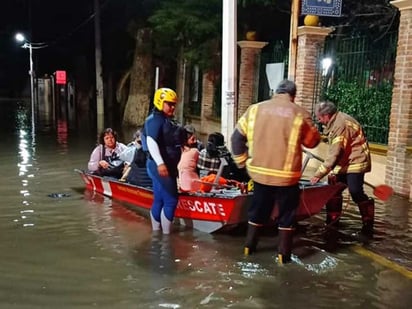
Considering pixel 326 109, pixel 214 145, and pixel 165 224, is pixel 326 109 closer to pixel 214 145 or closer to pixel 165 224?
pixel 214 145

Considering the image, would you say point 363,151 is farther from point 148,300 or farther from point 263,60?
point 263,60

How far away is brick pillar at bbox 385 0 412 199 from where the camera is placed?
9.74 m

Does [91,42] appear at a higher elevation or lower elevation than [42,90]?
higher

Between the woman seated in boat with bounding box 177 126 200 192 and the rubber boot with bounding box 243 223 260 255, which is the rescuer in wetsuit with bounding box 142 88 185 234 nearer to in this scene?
the woman seated in boat with bounding box 177 126 200 192

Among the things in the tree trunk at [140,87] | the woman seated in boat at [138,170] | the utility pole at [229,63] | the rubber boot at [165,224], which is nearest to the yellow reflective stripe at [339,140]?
the rubber boot at [165,224]

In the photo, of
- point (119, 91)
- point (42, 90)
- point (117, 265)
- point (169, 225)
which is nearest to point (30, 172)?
point (169, 225)

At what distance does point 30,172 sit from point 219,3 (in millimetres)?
8585

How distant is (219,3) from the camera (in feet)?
59.5

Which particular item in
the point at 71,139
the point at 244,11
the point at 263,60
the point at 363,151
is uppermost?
the point at 244,11

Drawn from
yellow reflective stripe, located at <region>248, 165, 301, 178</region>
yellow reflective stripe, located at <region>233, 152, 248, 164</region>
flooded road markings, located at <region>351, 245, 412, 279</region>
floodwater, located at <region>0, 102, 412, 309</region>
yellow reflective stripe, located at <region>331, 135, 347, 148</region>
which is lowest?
floodwater, located at <region>0, 102, 412, 309</region>

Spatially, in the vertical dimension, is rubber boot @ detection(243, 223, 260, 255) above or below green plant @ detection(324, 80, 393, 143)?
below

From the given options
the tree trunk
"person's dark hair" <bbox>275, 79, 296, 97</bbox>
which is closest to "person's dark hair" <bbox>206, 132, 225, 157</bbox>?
"person's dark hair" <bbox>275, 79, 296, 97</bbox>

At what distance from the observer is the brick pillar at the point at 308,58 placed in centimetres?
1302

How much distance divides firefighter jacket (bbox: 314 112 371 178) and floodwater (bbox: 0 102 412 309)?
0.93 metres
